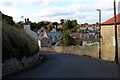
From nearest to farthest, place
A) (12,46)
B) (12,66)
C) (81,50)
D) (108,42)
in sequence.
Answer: (12,66) < (12,46) < (108,42) < (81,50)

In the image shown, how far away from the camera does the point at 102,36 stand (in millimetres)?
28438

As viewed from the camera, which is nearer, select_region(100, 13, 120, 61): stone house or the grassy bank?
the grassy bank

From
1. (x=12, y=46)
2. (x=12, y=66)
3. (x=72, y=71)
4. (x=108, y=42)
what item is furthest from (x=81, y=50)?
(x=12, y=66)

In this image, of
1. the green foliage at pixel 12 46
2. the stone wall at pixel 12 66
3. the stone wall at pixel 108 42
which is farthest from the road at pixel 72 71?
the stone wall at pixel 108 42

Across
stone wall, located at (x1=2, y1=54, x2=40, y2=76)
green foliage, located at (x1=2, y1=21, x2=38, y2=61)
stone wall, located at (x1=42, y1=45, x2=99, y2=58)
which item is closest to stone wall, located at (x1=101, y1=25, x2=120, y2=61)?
stone wall, located at (x1=42, y1=45, x2=99, y2=58)

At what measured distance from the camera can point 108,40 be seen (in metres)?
27.4

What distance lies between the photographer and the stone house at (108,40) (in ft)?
87.1

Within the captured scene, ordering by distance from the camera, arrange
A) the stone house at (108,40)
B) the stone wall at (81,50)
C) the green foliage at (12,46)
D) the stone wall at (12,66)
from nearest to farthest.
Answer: the stone wall at (12,66) → the green foliage at (12,46) → the stone house at (108,40) → the stone wall at (81,50)

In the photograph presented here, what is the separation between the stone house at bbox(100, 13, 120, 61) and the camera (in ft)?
87.1

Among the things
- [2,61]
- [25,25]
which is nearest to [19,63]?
[2,61]

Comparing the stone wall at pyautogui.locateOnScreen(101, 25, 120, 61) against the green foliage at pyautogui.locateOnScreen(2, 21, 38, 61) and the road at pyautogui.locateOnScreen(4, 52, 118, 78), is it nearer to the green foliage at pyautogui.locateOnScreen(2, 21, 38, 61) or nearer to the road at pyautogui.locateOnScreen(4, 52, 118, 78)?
the road at pyautogui.locateOnScreen(4, 52, 118, 78)

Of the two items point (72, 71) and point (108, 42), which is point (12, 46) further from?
point (108, 42)

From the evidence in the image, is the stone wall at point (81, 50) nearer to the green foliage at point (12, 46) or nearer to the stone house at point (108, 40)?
the stone house at point (108, 40)

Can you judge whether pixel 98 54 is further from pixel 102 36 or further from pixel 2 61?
pixel 2 61
